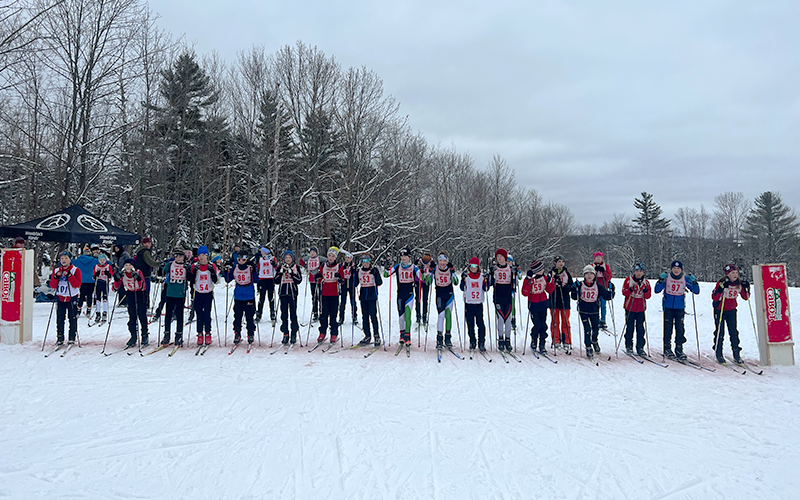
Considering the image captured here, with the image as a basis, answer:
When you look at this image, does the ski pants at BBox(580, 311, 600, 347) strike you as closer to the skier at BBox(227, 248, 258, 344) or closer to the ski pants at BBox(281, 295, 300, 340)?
the ski pants at BBox(281, 295, 300, 340)

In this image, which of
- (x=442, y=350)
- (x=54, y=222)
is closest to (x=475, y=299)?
(x=442, y=350)

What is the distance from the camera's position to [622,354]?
7.79 metres

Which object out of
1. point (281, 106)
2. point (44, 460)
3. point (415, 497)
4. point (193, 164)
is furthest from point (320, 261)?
point (193, 164)

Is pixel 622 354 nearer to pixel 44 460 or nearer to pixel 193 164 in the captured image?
pixel 44 460

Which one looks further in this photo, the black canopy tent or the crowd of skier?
the black canopy tent

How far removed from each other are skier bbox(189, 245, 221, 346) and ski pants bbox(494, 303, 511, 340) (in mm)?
5349

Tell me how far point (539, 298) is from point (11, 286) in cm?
1008

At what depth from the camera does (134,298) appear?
7820 millimetres

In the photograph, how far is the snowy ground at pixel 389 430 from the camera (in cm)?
320

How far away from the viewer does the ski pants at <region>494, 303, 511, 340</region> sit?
305 inches

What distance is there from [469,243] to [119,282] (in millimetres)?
26207

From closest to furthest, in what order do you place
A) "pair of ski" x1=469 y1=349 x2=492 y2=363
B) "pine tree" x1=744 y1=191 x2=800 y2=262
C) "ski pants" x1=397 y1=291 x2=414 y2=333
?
"pair of ski" x1=469 y1=349 x2=492 y2=363 < "ski pants" x1=397 y1=291 x2=414 y2=333 < "pine tree" x1=744 y1=191 x2=800 y2=262

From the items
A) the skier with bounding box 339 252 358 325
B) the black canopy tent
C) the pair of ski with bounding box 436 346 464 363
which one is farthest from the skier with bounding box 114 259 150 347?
the black canopy tent

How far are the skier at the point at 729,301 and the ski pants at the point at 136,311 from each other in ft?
33.6
